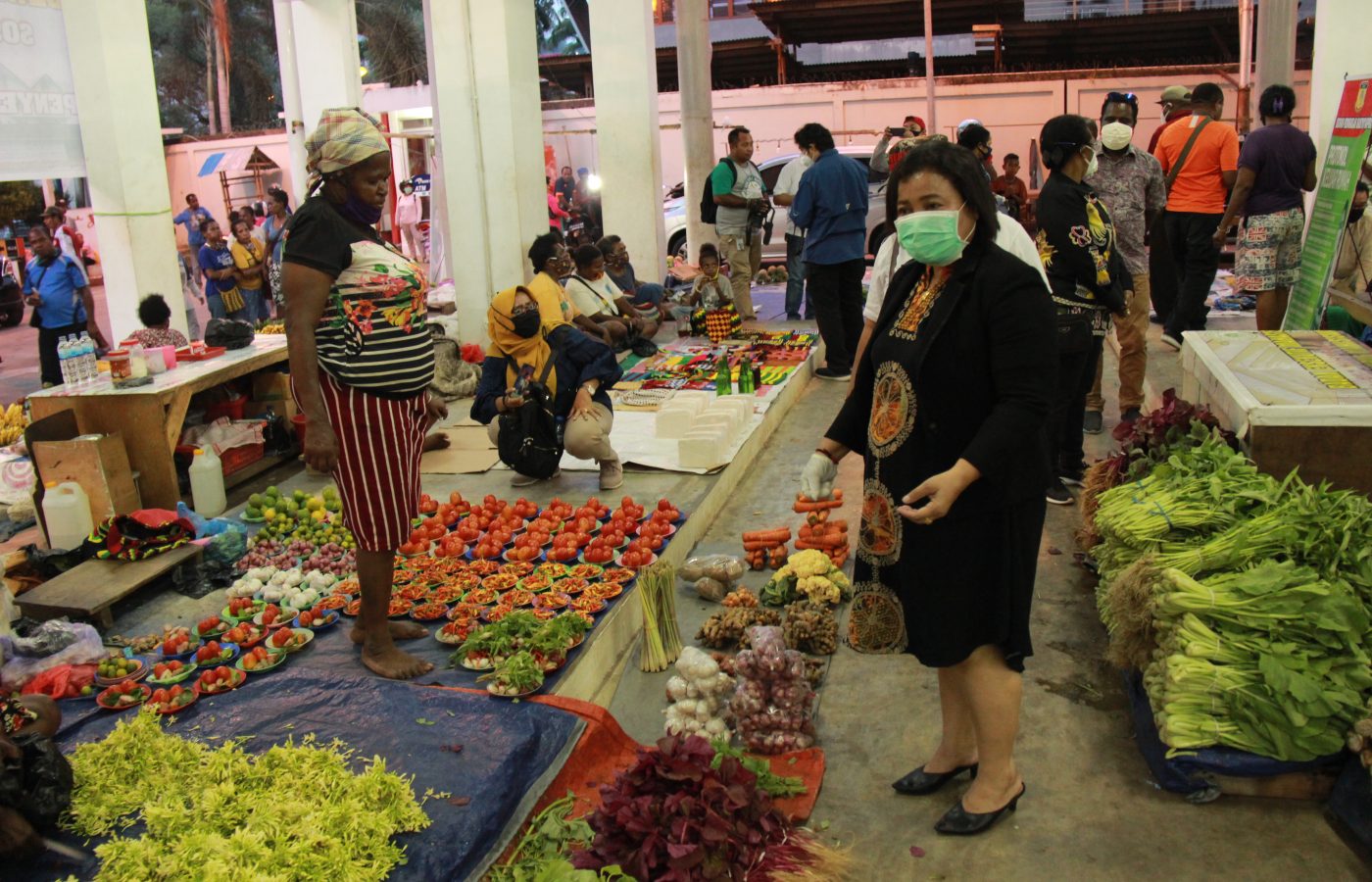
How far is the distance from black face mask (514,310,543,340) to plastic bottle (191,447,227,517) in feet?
6.07

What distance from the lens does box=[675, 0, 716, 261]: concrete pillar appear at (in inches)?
571

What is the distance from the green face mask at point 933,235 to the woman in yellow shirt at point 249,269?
33.7 ft

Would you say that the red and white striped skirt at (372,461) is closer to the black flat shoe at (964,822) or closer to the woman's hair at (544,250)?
the black flat shoe at (964,822)

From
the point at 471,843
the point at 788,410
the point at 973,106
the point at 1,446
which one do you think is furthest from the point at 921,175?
the point at 973,106

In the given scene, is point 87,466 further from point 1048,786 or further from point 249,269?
point 249,269

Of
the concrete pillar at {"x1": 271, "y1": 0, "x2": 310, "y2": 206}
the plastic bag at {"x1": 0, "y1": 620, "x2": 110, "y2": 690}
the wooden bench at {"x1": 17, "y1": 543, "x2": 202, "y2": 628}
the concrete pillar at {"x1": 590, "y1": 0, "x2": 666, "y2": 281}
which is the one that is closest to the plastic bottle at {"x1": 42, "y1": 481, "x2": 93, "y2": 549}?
the wooden bench at {"x1": 17, "y1": 543, "x2": 202, "y2": 628}

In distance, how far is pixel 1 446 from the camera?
7223 mm

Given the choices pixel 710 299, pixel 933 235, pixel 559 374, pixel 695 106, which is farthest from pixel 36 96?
pixel 695 106

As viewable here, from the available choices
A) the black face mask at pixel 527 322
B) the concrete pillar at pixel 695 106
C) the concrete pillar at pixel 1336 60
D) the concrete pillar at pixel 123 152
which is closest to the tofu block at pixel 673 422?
the black face mask at pixel 527 322

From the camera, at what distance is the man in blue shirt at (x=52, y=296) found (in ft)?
31.4

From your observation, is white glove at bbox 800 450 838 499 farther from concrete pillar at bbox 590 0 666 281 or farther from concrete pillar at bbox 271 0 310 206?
concrete pillar at bbox 271 0 310 206

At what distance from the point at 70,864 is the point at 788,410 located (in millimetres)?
6412

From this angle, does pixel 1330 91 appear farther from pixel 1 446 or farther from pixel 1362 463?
pixel 1 446

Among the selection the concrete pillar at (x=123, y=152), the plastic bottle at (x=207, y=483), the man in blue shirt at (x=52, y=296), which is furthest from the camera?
the man in blue shirt at (x=52, y=296)
